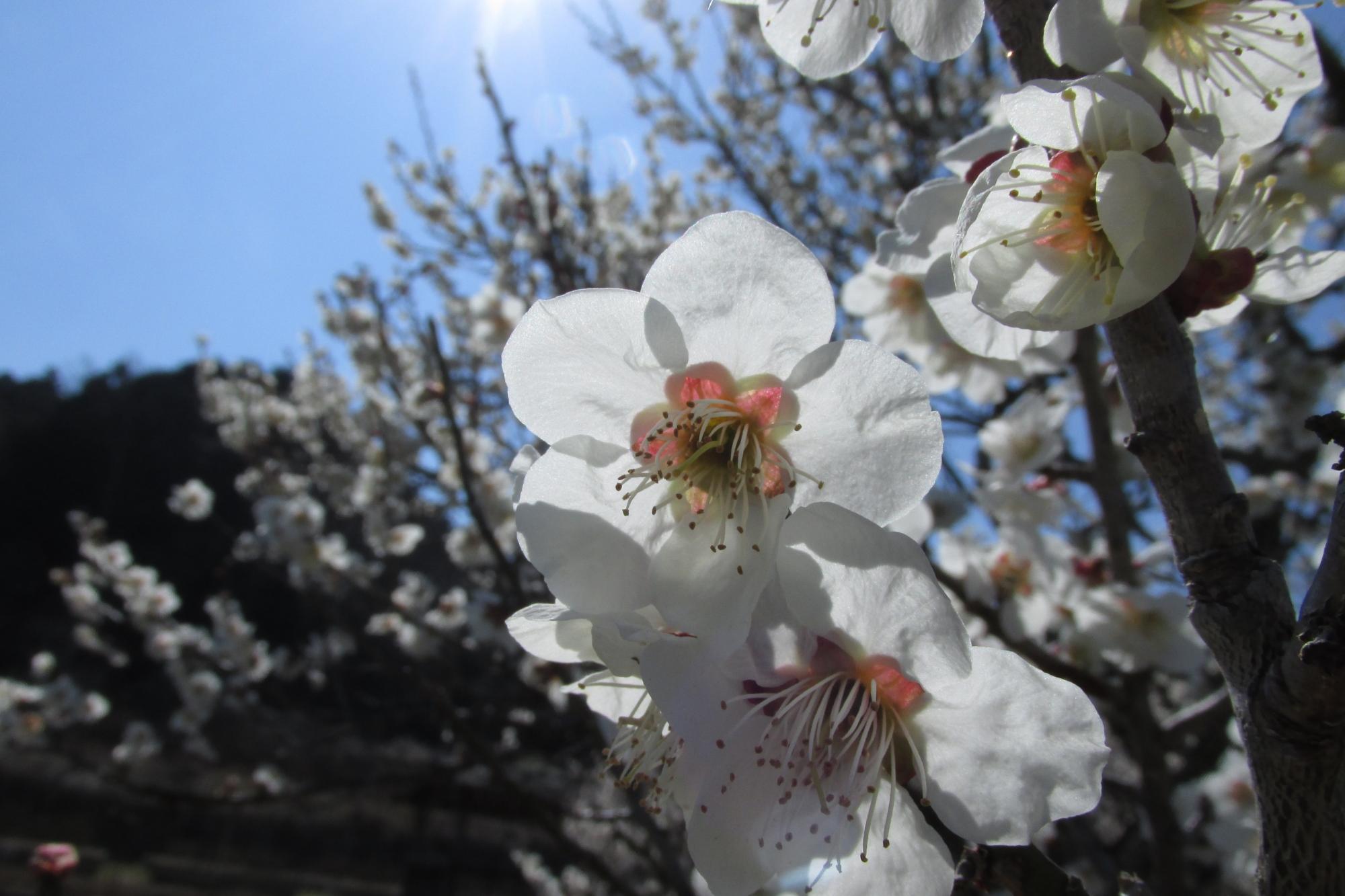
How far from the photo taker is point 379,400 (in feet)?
16.5

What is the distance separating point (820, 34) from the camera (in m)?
0.92

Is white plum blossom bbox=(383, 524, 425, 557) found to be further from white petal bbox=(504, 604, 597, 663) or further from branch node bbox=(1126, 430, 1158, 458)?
branch node bbox=(1126, 430, 1158, 458)

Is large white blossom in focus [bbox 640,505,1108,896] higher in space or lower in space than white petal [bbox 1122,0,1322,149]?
lower

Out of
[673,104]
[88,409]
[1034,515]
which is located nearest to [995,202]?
[1034,515]

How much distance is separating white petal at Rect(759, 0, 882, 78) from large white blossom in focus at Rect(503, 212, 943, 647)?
1.18 ft

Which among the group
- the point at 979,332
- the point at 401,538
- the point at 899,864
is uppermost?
the point at 401,538

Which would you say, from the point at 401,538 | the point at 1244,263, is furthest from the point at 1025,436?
the point at 401,538

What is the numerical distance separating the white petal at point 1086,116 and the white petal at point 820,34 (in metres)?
0.29

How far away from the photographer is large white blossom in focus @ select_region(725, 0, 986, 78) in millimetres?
812

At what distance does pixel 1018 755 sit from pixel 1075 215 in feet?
1.48

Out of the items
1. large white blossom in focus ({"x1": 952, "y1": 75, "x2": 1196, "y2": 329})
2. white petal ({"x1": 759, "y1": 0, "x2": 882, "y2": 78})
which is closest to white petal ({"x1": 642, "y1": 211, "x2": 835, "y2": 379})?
large white blossom in focus ({"x1": 952, "y1": 75, "x2": 1196, "y2": 329})

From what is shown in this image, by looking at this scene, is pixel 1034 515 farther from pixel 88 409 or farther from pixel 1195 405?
pixel 88 409

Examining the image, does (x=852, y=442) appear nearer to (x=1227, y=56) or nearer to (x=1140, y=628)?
(x=1227, y=56)

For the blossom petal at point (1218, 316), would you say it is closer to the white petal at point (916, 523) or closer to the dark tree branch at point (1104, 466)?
the white petal at point (916, 523)
